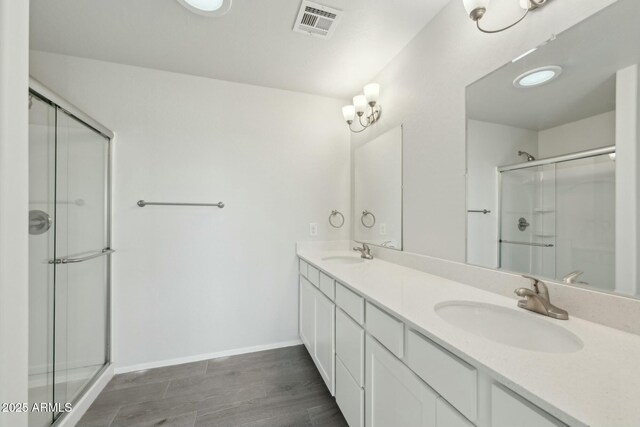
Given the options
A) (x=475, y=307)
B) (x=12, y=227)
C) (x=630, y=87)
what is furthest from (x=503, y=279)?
(x=12, y=227)

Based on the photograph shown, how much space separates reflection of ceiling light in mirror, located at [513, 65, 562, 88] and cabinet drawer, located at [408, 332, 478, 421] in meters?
1.08

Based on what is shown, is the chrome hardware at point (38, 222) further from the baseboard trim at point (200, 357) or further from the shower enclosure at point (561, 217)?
the shower enclosure at point (561, 217)

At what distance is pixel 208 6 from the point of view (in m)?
1.39

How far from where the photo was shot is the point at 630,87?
29.2 inches

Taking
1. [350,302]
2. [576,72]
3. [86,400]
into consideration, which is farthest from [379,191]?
[86,400]

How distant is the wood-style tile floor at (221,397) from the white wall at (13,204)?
4.53 ft

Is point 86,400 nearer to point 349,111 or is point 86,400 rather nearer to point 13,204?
point 13,204

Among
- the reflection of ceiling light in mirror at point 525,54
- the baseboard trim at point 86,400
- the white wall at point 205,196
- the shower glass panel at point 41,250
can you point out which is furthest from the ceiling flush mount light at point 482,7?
the baseboard trim at point 86,400

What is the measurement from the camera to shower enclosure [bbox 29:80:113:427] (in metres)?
1.29

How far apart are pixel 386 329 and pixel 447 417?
1.04 ft

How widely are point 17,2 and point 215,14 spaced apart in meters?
1.38

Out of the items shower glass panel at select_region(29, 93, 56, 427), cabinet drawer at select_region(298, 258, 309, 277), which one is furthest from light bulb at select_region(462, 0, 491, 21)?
shower glass panel at select_region(29, 93, 56, 427)

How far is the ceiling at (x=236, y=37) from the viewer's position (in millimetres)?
1404

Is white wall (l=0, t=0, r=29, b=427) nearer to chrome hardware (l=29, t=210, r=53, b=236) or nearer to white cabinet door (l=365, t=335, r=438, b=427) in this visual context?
white cabinet door (l=365, t=335, r=438, b=427)
